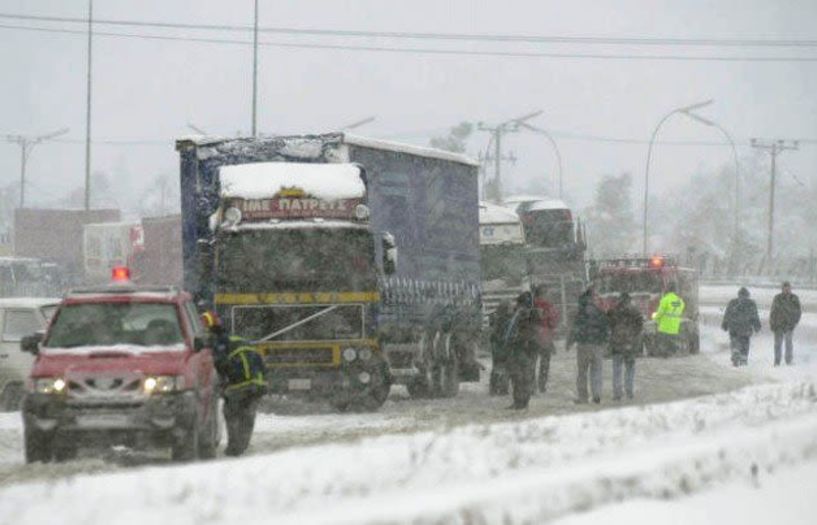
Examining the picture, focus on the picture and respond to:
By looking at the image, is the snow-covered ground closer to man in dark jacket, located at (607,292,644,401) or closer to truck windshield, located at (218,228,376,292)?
truck windshield, located at (218,228,376,292)

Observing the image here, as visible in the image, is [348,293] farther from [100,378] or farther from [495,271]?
[495,271]

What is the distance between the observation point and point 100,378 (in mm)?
14859

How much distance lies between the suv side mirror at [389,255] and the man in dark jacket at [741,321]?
12.2 m

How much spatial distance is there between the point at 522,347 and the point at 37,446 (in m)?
9.03

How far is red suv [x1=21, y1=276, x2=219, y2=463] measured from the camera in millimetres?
14727

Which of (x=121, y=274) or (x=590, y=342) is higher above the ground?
(x=121, y=274)

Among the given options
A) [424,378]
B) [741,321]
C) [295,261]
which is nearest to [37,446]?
[295,261]

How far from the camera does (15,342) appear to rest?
20.8 meters

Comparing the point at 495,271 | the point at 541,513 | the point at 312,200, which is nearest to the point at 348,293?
the point at 312,200

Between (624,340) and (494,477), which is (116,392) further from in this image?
(624,340)

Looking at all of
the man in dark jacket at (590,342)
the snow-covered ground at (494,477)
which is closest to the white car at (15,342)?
the snow-covered ground at (494,477)

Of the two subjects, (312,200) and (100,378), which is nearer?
(100,378)

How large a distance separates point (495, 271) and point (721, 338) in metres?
12.7

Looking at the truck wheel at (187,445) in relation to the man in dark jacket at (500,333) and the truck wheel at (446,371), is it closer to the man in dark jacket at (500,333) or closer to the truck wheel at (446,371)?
the man in dark jacket at (500,333)
